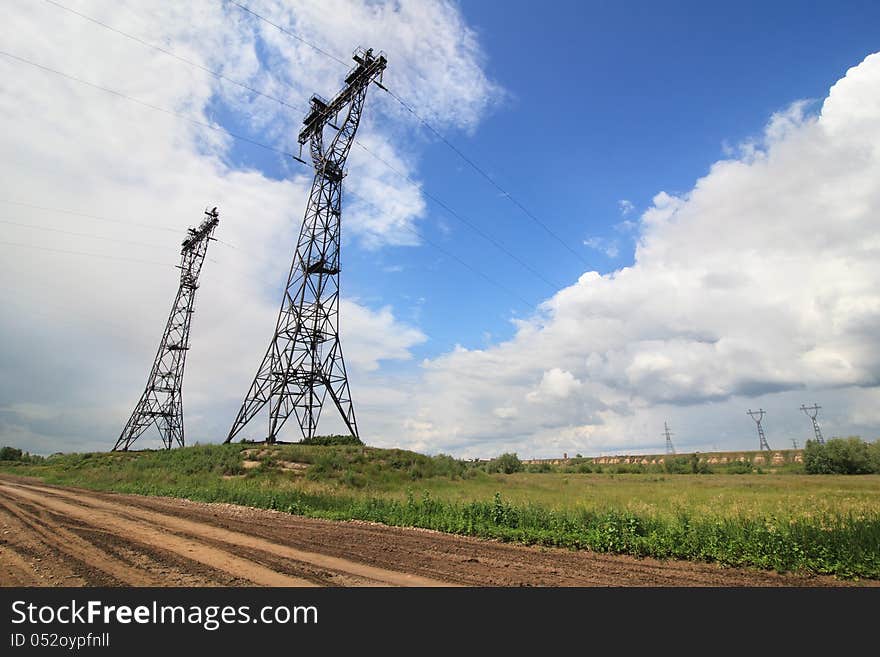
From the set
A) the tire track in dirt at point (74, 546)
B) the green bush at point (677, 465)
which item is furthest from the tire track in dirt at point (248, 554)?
the green bush at point (677, 465)

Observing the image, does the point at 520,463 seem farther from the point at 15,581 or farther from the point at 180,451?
the point at 15,581

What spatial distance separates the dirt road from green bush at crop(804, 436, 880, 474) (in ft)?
226

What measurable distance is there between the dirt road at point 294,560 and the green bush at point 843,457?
68849 millimetres

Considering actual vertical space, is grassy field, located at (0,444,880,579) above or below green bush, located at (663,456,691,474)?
above

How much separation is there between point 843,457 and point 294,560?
75.6 m

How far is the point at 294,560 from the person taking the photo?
7.83m

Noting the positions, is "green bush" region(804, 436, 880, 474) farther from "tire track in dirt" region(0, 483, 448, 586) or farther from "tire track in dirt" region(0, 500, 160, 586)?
"tire track in dirt" region(0, 500, 160, 586)

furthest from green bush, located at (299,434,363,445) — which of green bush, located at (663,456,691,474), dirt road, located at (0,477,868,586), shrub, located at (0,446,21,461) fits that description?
shrub, located at (0,446,21,461)

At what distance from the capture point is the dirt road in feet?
22.0

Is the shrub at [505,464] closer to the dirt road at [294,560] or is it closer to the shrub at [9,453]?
the dirt road at [294,560]

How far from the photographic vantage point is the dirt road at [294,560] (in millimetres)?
6699

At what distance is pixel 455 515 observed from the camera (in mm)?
12680

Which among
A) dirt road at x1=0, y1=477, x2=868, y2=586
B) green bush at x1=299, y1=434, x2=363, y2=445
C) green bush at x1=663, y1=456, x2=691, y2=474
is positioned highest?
green bush at x1=299, y1=434, x2=363, y2=445

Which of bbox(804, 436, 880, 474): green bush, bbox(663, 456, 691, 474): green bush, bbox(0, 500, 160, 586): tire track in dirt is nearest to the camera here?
bbox(0, 500, 160, 586): tire track in dirt
